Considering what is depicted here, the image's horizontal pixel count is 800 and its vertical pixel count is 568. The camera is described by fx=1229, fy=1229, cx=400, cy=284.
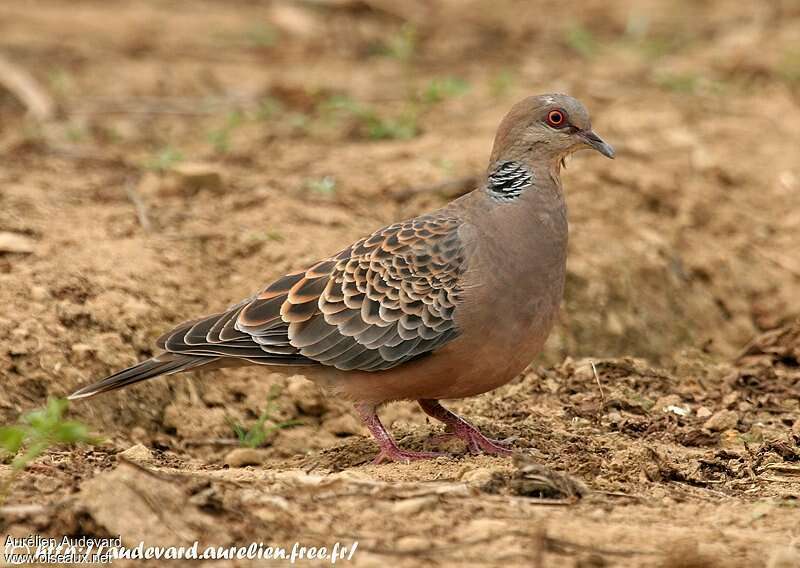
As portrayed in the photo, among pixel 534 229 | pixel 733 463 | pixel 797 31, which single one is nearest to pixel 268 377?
pixel 534 229

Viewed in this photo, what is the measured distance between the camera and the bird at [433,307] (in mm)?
4922

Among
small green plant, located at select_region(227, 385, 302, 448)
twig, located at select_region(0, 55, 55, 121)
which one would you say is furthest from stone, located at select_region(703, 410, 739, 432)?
twig, located at select_region(0, 55, 55, 121)

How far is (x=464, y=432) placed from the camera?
16.9 feet

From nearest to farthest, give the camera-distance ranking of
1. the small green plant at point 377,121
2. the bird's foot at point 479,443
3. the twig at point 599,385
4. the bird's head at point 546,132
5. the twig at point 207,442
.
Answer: the bird's foot at point 479,443, the bird's head at point 546,132, the twig at point 599,385, the twig at point 207,442, the small green plant at point 377,121


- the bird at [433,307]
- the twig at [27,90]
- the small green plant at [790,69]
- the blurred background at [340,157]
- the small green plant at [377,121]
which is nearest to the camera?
the bird at [433,307]

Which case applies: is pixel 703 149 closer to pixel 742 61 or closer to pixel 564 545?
pixel 742 61

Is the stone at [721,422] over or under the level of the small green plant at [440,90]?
under

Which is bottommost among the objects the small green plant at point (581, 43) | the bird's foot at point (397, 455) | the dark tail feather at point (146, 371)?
the bird's foot at point (397, 455)

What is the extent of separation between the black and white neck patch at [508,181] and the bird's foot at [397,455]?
1120 millimetres

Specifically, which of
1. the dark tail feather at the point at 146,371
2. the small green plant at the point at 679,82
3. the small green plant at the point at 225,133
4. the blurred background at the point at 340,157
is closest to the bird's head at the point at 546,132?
the dark tail feather at the point at 146,371

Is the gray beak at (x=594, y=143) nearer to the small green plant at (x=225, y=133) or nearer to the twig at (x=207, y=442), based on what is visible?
the twig at (x=207, y=442)

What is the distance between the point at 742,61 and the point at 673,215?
3077 millimetres

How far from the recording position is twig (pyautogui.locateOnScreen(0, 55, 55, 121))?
915 centimetres

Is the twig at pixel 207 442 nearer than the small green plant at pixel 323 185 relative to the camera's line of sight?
Yes
